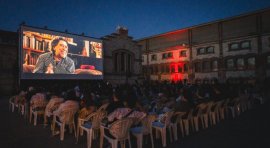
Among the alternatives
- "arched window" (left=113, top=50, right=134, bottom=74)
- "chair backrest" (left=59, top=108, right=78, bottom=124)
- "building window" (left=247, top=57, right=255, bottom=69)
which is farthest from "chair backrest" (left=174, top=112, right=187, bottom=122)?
"building window" (left=247, top=57, right=255, bottom=69)

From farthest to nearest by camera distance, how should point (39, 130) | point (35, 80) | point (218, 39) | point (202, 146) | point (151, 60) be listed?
point (151, 60)
point (218, 39)
point (35, 80)
point (39, 130)
point (202, 146)

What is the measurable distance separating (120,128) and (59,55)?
55.1 feet

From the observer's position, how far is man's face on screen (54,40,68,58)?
63.6 ft

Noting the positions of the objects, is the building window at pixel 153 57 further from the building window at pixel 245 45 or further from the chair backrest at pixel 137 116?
the chair backrest at pixel 137 116

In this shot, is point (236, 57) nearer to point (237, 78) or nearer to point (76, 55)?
point (237, 78)

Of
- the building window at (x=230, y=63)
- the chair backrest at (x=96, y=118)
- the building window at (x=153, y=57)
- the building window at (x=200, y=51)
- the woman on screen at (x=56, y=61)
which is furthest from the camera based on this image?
the building window at (x=153, y=57)

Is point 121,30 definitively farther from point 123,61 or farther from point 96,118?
point 96,118

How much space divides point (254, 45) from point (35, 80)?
94.0ft

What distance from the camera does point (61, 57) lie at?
64.5 ft

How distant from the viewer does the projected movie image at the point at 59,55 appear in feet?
57.4

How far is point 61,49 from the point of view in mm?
19797

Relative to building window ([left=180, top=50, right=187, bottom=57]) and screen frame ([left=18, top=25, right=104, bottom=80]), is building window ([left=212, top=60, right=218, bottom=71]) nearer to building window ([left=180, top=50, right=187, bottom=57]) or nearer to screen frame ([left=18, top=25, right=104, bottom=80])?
building window ([left=180, top=50, right=187, bottom=57])

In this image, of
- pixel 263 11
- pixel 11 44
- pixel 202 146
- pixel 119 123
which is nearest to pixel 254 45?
pixel 263 11

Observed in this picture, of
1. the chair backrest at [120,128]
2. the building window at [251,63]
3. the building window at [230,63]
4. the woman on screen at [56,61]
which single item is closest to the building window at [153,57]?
the building window at [230,63]
